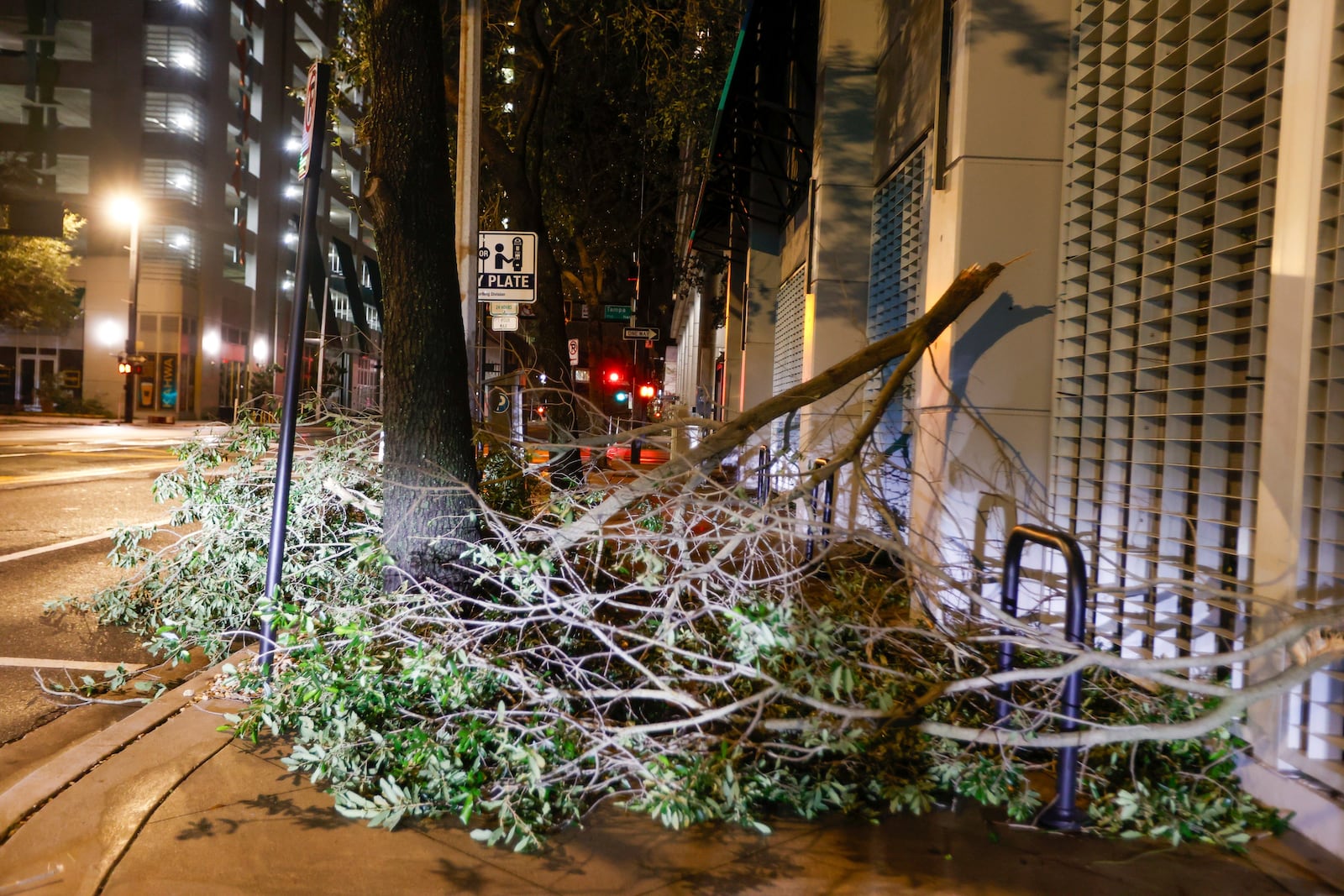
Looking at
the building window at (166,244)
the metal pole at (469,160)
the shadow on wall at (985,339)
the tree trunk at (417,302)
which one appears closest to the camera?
the tree trunk at (417,302)

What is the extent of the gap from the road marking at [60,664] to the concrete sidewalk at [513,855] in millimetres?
1697

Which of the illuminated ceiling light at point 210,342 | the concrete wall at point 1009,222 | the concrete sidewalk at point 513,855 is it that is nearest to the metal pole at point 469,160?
the concrete wall at point 1009,222

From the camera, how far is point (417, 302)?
552cm

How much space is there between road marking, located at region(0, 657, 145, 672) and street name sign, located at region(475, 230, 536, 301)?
5353 millimetres

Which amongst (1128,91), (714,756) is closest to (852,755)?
(714,756)

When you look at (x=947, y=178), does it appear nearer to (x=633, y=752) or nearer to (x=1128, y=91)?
(x=1128, y=91)

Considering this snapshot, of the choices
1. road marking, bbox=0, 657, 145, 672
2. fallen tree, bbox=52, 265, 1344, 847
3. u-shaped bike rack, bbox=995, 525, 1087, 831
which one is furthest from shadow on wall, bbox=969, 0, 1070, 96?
road marking, bbox=0, 657, 145, 672

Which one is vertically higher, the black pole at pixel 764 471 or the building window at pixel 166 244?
the building window at pixel 166 244

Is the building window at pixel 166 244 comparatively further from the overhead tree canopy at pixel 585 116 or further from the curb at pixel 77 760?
the curb at pixel 77 760

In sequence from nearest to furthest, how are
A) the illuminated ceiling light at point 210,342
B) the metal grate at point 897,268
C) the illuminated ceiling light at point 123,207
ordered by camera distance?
the metal grate at point 897,268, the illuminated ceiling light at point 123,207, the illuminated ceiling light at point 210,342

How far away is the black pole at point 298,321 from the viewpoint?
4777mm

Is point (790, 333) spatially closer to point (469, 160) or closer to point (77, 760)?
point (469, 160)

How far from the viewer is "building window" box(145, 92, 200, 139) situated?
139 feet

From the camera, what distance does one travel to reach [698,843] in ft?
12.0
